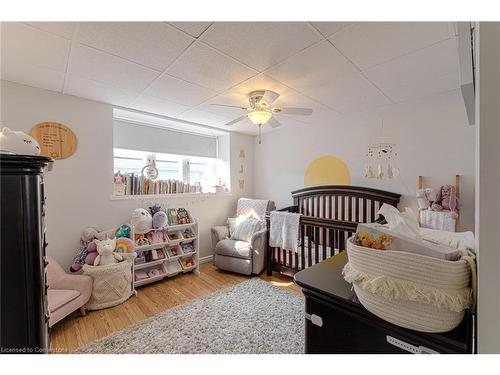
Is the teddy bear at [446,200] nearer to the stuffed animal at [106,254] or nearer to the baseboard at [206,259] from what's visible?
the baseboard at [206,259]

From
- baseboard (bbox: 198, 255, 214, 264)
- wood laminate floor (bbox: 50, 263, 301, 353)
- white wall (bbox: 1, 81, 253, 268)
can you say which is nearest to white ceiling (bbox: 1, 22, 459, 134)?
white wall (bbox: 1, 81, 253, 268)

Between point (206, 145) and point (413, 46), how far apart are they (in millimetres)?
3014

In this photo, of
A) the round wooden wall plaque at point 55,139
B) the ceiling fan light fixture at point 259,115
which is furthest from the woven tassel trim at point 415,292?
the round wooden wall plaque at point 55,139

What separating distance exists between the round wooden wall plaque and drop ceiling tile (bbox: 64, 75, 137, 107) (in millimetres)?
377

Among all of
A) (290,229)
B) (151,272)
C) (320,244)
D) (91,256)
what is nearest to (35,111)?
(91,256)

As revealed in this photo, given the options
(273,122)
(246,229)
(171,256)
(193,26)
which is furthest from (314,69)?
(171,256)

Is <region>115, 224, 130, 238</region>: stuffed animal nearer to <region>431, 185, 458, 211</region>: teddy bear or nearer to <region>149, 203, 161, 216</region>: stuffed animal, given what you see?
<region>149, 203, 161, 216</region>: stuffed animal

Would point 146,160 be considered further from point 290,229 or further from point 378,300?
point 378,300

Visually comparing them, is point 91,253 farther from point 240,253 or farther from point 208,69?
point 208,69

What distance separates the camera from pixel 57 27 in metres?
1.26

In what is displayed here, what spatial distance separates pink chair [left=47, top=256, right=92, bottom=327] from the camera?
178 cm

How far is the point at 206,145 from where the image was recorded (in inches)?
150

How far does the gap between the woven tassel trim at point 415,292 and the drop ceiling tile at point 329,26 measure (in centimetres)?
130

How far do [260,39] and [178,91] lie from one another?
1110 mm
